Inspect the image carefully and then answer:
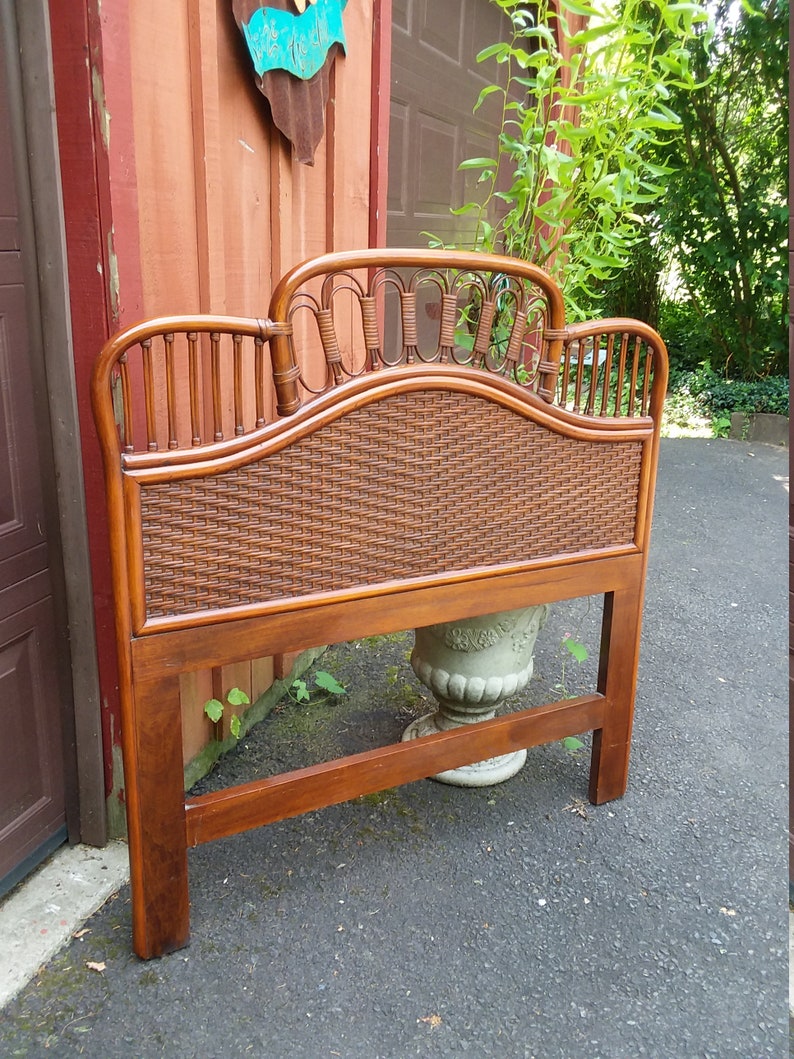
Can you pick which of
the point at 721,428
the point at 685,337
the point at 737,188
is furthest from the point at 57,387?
the point at 685,337

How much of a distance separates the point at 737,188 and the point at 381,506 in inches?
239

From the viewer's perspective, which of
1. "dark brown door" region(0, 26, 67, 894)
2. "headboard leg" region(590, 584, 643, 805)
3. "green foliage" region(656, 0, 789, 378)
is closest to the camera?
"dark brown door" region(0, 26, 67, 894)

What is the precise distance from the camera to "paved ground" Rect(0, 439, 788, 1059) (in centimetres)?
150

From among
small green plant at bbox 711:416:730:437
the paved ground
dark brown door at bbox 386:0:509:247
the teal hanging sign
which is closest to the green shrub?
small green plant at bbox 711:416:730:437

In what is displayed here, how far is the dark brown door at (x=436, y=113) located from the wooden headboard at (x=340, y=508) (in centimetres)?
157

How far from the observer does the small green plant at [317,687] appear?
2648mm

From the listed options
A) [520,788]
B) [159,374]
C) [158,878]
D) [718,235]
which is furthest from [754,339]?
[158,878]

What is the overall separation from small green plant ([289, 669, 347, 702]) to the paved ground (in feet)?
0.22

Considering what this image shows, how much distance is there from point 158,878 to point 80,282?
111cm

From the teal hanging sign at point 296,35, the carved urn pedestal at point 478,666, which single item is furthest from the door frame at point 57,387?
the carved urn pedestal at point 478,666

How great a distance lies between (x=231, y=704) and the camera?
7.43 feet

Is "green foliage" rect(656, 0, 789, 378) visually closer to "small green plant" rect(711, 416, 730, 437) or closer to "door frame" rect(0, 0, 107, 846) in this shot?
"small green plant" rect(711, 416, 730, 437)

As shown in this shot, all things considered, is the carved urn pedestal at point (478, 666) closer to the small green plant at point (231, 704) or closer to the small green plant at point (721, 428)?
the small green plant at point (231, 704)

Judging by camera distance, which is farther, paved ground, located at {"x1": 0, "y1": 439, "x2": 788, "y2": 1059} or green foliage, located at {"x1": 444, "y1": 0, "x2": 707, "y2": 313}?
green foliage, located at {"x1": 444, "y1": 0, "x2": 707, "y2": 313}
